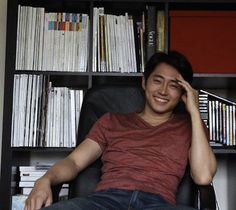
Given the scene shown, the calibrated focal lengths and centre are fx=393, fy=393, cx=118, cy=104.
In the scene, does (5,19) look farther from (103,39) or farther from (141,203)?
(141,203)

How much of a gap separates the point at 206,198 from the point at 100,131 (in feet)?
1.98

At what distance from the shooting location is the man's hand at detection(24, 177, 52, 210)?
1245 millimetres

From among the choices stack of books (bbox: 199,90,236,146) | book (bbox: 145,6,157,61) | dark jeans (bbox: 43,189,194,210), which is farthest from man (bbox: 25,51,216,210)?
stack of books (bbox: 199,90,236,146)

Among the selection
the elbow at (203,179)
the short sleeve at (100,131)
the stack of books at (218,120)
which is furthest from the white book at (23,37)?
the elbow at (203,179)

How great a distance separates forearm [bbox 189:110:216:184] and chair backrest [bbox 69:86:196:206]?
113 mm

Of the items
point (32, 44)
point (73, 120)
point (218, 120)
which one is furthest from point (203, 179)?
point (32, 44)

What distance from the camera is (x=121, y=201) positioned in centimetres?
150

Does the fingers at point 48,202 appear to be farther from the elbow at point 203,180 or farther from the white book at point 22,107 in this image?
the white book at point 22,107

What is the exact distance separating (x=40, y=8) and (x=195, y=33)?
0.89 m

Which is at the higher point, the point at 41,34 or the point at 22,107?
the point at 41,34

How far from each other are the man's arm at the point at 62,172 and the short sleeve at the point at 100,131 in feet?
0.06

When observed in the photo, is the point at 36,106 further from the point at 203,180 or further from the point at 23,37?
the point at 203,180

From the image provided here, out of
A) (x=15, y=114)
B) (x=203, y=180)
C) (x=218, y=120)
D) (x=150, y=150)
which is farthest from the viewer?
(x=218, y=120)

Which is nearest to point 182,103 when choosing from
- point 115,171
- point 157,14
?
point 115,171
